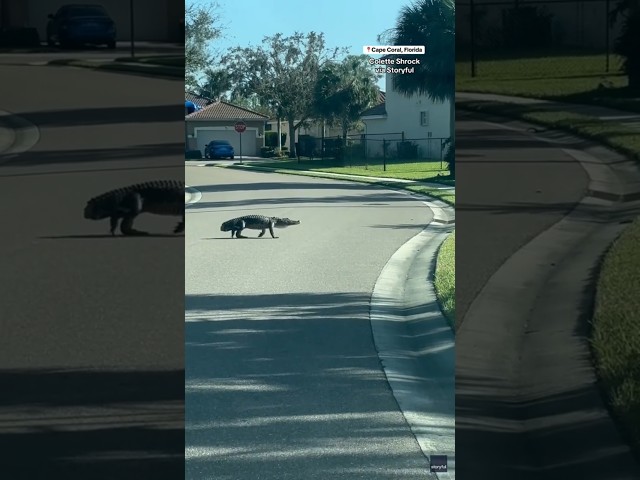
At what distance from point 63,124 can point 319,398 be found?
1328mm

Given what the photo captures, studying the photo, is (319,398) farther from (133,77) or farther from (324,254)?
(133,77)

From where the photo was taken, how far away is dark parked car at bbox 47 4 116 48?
3.23m

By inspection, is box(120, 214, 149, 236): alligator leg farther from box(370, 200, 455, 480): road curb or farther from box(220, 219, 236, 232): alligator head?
box(370, 200, 455, 480): road curb

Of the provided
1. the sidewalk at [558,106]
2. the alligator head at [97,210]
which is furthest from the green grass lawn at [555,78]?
the alligator head at [97,210]

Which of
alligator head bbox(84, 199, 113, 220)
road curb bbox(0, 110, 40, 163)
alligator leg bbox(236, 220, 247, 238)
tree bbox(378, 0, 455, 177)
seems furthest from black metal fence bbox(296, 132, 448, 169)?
road curb bbox(0, 110, 40, 163)

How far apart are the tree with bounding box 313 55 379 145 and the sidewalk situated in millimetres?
334

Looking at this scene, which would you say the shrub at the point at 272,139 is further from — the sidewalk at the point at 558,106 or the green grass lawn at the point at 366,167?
the sidewalk at the point at 558,106

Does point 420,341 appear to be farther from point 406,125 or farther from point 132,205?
point 132,205

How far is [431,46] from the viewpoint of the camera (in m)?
3.25

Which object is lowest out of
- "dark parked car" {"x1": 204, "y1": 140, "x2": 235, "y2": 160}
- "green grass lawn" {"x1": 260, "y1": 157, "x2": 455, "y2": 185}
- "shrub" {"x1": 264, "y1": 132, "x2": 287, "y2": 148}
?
"green grass lawn" {"x1": 260, "y1": 157, "x2": 455, "y2": 185}

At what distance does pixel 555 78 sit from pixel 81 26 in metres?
1.74

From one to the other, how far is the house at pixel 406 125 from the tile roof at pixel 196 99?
1.90ft

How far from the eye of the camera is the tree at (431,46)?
3.23m

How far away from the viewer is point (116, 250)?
321cm
